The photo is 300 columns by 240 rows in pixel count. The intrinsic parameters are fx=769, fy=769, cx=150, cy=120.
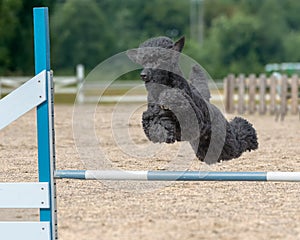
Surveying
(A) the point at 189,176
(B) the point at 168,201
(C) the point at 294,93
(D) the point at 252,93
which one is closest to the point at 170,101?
(B) the point at 168,201

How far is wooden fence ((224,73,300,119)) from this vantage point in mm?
15328

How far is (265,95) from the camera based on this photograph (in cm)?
1587

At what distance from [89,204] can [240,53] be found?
114 feet

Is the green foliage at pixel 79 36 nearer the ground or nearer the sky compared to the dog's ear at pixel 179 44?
nearer the sky

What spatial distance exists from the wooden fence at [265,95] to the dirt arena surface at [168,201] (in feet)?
23.6

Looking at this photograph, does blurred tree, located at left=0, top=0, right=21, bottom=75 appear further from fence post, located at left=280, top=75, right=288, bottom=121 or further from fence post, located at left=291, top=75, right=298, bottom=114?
fence post, located at left=291, top=75, right=298, bottom=114

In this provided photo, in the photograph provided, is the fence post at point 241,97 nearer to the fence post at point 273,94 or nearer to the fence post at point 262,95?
the fence post at point 262,95

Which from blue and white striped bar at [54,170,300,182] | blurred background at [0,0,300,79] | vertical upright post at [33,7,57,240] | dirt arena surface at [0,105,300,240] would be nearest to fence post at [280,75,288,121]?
dirt arena surface at [0,105,300,240]

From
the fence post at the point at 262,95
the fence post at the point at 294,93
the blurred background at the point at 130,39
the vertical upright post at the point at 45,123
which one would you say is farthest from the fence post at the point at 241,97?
the blurred background at the point at 130,39

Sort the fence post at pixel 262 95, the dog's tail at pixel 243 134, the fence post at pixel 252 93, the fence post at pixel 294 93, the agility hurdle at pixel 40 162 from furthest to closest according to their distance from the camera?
the fence post at pixel 252 93 → the fence post at pixel 262 95 → the fence post at pixel 294 93 → the dog's tail at pixel 243 134 → the agility hurdle at pixel 40 162

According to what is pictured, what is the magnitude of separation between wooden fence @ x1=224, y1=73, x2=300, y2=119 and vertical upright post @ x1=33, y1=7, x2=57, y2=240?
11.3m

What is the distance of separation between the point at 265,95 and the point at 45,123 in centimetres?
1231

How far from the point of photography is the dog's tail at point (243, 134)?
259 inches

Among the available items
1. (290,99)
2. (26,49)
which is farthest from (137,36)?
(290,99)
